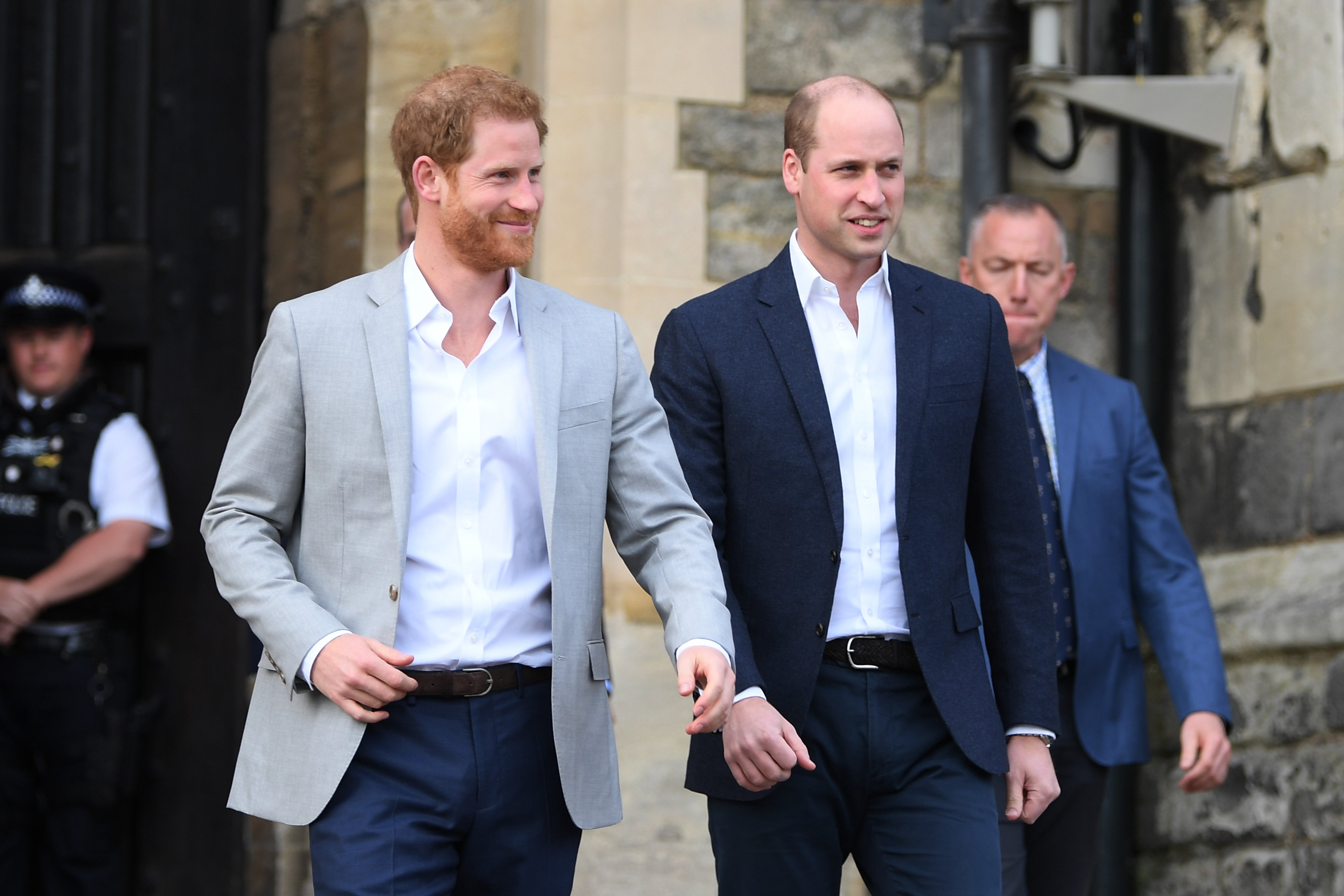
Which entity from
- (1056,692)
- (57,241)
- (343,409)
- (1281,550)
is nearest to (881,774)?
(1056,692)

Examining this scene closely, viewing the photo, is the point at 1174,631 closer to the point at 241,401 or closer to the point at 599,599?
the point at 599,599

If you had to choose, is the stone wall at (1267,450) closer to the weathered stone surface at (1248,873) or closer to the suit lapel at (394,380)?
the weathered stone surface at (1248,873)

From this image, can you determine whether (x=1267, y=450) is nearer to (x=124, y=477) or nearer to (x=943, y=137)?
(x=943, y=137)

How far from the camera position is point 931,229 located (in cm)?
523

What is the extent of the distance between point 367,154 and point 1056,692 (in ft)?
9.48

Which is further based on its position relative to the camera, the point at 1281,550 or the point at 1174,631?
the point at 1281,550

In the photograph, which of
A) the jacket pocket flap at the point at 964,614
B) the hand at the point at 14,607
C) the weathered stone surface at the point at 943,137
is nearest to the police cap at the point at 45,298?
the hand at the point at 14,607

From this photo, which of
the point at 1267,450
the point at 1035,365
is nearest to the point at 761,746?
the point at 1035,365

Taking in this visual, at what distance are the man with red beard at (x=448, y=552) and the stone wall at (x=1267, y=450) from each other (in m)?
2.47

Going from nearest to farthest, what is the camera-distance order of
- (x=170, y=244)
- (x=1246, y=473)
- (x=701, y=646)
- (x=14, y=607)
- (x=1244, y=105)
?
(x=701, y=646) < (x=1246, y=473) < (x=1244, y=105) < (x=14, y=607) < (x=170, y=244)

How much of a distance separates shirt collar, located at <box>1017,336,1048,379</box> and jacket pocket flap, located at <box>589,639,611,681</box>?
1.82m

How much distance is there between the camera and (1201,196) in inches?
211

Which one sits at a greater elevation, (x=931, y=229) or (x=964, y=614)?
(x=931, y=229)

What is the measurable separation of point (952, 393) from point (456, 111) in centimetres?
97
